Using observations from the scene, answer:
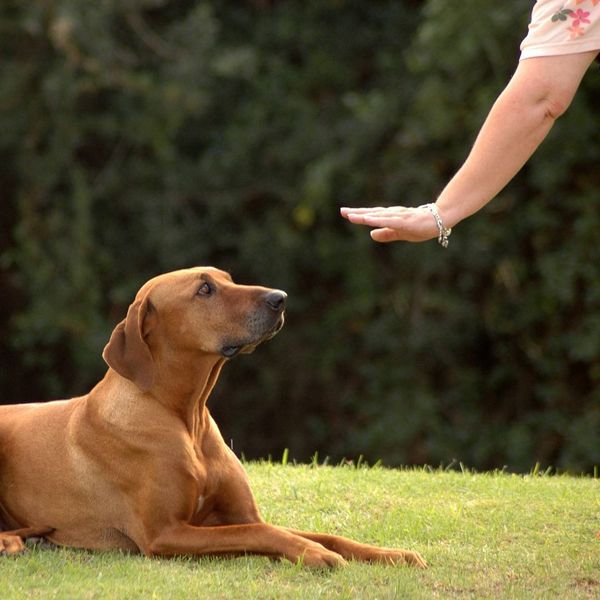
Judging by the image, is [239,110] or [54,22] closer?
[54,22]

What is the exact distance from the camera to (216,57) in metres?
13.8

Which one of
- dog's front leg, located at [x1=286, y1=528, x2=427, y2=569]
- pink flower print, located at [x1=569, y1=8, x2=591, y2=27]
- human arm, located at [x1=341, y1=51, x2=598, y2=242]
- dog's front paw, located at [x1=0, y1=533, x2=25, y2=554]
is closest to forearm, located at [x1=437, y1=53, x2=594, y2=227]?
human arm, located at [x1=341, y1=51, x2=598, y2=242]

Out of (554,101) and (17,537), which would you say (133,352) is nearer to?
(17,537)

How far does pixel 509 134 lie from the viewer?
15.4ft

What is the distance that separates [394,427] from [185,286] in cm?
759

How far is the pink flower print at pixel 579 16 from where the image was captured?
467 cm

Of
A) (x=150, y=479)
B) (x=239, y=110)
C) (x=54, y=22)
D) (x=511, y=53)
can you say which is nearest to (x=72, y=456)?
(x=150, y=479)

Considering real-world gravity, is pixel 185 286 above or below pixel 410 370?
above

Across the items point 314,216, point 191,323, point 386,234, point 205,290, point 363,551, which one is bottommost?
point 363,551

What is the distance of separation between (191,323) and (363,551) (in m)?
1.03

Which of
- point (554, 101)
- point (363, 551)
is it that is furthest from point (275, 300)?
point (554, 101)

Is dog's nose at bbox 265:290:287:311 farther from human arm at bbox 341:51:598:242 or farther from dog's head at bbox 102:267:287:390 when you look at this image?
human arm at bbox 341:51:598:242

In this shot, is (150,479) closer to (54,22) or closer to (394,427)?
(394,427)

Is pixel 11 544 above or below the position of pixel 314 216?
below
